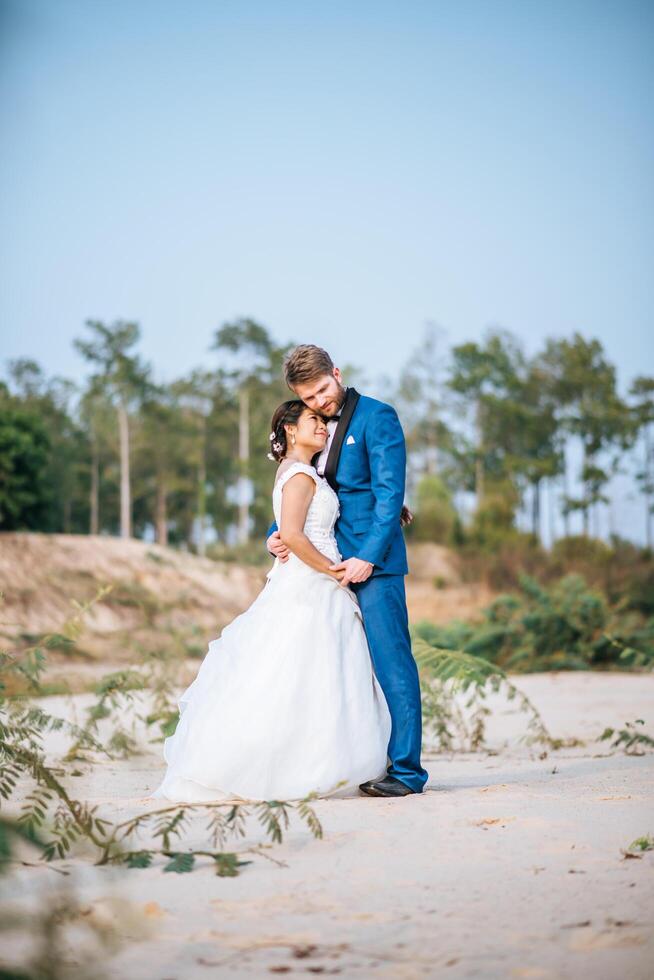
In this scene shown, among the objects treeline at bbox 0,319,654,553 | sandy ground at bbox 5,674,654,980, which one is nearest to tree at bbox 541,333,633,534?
treeline at bbox 0,319,654,553

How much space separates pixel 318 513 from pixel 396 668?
0.89 m

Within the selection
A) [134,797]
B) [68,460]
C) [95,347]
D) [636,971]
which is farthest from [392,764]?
[68,460]

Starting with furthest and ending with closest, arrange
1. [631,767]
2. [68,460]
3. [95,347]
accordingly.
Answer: [68,460]
[95,347]
[631,767]

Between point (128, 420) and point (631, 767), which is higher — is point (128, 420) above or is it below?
above

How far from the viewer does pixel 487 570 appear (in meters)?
30.0

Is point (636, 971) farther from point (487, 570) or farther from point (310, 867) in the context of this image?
point (487, 570)

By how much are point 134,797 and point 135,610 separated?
61.5 ft

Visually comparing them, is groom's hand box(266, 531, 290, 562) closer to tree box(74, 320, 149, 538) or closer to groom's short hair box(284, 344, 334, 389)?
groom's short hair box(284, 344, 334, 389)

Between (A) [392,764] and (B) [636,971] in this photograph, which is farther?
(A) [392,764]

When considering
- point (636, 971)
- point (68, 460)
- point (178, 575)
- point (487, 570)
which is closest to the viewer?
point (636, 971)

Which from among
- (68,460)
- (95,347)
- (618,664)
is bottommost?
(618,664)

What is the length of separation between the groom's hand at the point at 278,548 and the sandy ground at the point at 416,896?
4.27 feet

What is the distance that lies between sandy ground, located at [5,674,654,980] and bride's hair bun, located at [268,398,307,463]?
187cm

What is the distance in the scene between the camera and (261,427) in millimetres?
50438
